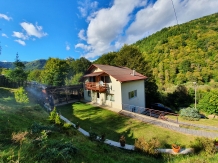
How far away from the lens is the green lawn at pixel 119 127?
968 cm

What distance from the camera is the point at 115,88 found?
16.9 meters

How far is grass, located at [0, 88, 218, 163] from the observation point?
158 inches

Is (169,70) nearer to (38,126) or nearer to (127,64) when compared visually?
(127,64)

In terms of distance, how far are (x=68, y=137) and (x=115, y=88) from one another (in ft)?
35.4

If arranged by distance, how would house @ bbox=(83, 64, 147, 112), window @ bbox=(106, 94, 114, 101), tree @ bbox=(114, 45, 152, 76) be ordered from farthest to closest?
tree @ bbox=(114, 45, 152, 76)
window @ bbox=(106, 94, 114, 101)
house @ bbox=(83, 64, 147, 112)

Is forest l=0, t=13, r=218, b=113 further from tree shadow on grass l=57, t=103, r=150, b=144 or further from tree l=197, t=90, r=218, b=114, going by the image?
tree shadow on grass l=57, t=103, r=150, b=144

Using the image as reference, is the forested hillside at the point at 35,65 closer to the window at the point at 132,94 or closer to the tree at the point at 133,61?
the tree at the point at 133,61

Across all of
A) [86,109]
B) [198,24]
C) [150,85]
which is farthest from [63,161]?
[198,24]

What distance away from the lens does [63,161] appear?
154 inches

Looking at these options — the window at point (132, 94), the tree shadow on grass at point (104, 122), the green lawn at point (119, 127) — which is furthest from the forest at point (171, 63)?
the green lawn at point (119, 127)

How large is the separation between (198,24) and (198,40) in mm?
13929

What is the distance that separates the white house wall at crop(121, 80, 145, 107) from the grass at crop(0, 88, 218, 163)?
10.7ft

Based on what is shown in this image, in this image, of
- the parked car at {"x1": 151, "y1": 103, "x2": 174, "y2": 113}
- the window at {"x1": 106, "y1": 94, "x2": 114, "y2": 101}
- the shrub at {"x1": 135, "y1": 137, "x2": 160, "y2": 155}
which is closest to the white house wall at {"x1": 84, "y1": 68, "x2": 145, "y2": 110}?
the window at {"x1": 106, "y1": 94, "x2": 114, "y2": 101}

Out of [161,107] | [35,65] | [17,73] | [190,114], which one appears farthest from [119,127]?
[35,65]
